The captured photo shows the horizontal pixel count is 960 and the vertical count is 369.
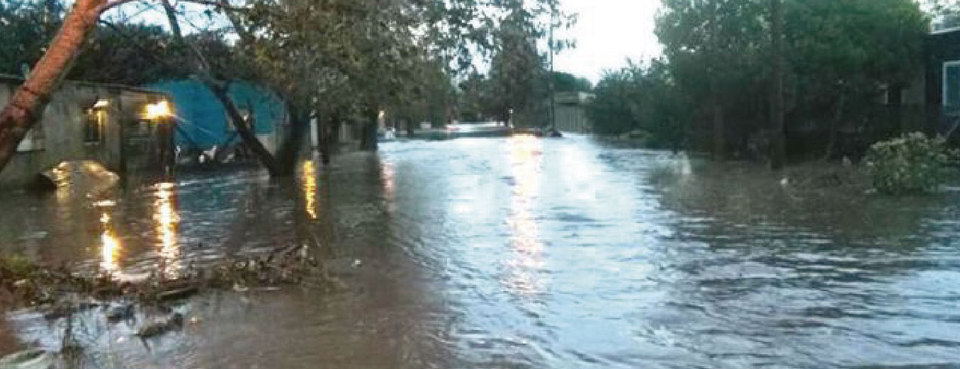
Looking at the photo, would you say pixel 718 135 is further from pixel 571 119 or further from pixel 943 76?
pixel 571 119

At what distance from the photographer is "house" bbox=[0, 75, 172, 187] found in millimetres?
23766

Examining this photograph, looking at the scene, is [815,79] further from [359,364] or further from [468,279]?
[359,364]

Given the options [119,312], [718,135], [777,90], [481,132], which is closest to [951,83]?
[777,90]

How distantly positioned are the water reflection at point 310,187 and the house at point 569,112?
137 feet

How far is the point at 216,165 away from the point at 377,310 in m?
28.3

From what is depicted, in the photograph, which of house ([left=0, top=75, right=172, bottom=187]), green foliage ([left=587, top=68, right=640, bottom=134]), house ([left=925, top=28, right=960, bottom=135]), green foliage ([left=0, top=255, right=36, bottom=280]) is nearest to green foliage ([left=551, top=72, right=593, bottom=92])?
green foliage ([left=587, top=68, right=640, bottom=134])

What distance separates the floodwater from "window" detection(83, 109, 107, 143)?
7.57 m

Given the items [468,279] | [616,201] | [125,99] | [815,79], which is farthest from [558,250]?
[125,99]

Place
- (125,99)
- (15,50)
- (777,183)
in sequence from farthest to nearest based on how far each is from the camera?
(15,50), (125,99), (777,183)

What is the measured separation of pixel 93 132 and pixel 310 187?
8.02 meters

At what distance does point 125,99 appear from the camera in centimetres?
3155

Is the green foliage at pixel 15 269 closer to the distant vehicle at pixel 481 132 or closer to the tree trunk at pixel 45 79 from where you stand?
the tree trunk at pixel 45 79

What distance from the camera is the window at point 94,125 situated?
1105 inches

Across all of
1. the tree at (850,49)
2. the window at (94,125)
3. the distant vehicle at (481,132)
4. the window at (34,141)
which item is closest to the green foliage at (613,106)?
the distant vehicle at (481,132)
